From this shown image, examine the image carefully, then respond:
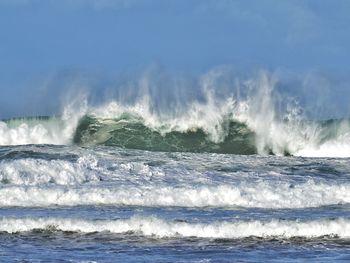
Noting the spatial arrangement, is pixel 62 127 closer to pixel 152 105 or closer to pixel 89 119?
pixel 89 119

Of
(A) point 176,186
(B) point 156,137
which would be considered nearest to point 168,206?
(A) point 176,186

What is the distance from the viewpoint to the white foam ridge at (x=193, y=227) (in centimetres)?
1359

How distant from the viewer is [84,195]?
17.5 m

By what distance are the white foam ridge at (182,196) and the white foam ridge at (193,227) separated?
2694 mm

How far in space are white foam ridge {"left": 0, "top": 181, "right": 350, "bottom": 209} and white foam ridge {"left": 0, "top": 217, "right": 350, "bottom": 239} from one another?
2694 millimetres

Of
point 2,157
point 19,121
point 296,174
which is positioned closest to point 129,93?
point 19,121

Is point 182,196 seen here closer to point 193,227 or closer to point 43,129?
point 193,227

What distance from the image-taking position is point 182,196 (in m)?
17.3

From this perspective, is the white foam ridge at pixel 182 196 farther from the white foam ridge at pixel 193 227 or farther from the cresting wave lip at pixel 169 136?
the cresting wave lip at pixel 169 136

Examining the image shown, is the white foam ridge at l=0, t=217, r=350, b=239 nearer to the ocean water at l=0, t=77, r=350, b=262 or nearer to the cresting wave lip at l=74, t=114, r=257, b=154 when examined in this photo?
the ocean water at l=0, t=77, r=350, b=262

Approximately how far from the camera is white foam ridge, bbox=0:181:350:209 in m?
17.1

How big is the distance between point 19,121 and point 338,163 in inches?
414

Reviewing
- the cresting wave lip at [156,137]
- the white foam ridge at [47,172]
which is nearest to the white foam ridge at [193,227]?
the white foam ridge at [47,172]

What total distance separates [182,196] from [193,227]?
11.7ft
